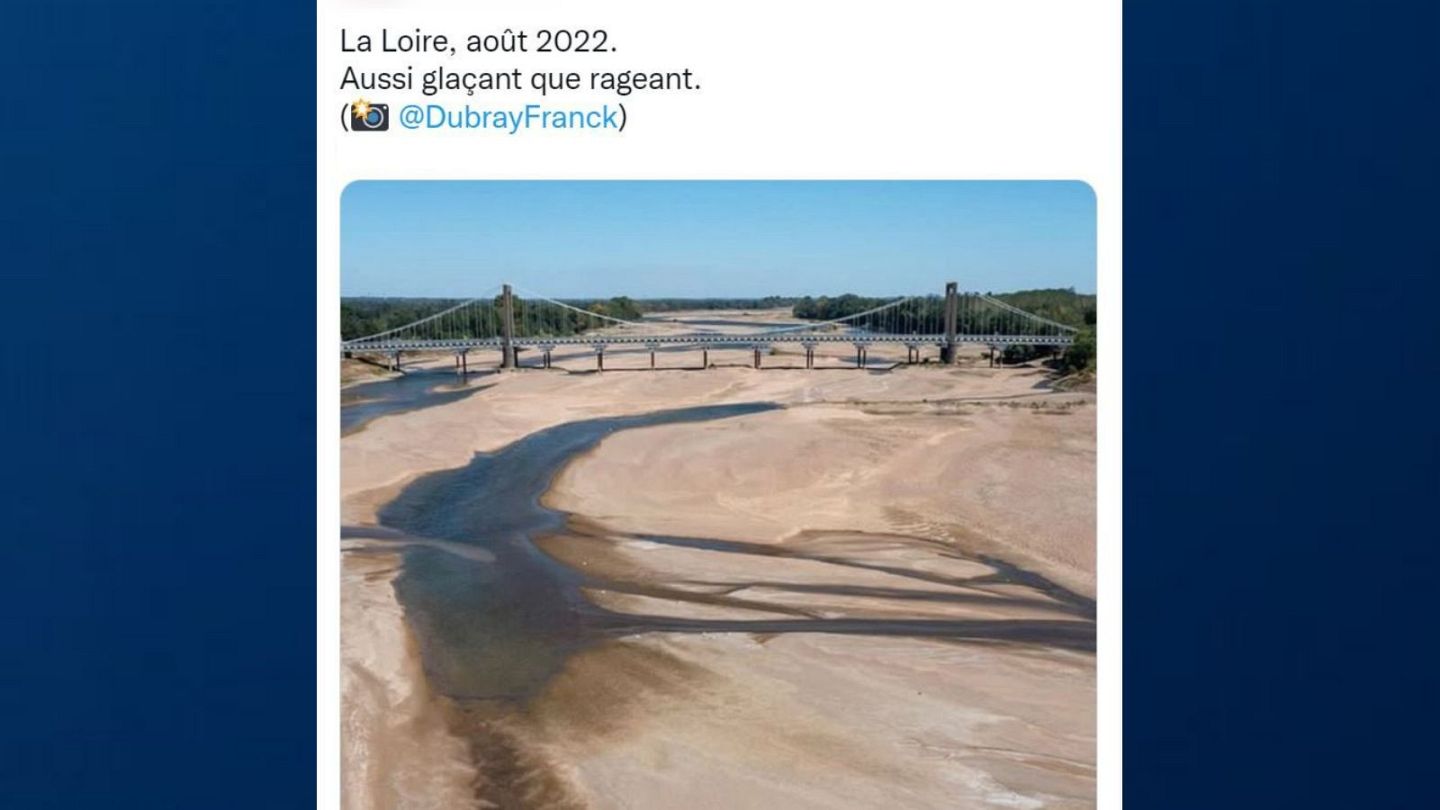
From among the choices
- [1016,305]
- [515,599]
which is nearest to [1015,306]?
[1016,305]

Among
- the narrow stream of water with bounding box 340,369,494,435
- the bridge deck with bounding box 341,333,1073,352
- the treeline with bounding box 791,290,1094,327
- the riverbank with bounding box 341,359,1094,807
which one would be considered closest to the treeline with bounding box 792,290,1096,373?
the treeline with bounding box 791,290,1094,327

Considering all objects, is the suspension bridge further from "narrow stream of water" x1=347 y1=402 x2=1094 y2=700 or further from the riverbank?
"narrow stream of water" x1=347 y1=402 x2=1094 y2=700

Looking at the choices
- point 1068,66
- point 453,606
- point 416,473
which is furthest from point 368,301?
point 1068,66

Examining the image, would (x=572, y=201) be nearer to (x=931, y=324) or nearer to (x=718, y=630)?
(x=718, y=630)

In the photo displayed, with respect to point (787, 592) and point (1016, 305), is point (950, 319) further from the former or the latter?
point (787, 592)

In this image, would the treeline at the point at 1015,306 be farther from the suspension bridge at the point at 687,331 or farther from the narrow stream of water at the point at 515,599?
the narrow stream of water at the point at 515,599

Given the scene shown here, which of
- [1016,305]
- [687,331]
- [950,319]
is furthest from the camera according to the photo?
[687,331]
